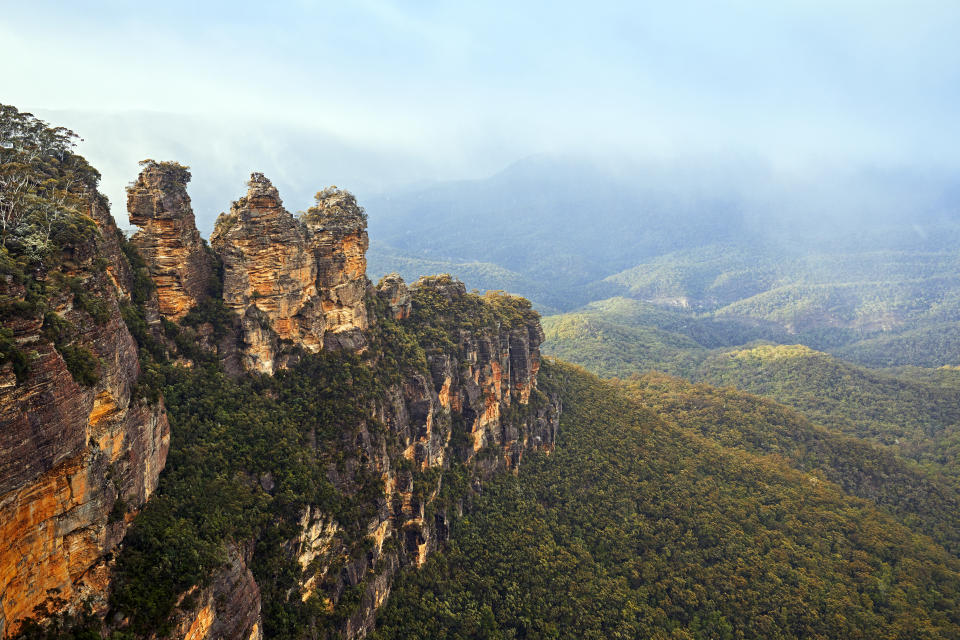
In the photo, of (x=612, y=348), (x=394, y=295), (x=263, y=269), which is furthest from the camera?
(x=612, y=348)

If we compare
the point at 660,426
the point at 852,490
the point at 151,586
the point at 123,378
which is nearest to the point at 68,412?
the point at 123,378

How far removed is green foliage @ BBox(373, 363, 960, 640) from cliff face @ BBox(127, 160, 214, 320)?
2767 centimetres

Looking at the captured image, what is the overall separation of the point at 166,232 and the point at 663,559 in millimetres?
55468

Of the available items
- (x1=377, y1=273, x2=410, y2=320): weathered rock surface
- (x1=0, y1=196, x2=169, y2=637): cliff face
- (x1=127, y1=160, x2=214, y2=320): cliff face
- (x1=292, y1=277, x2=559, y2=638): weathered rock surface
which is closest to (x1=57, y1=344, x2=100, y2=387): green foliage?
(x1=0, y1=196, x2=169, y2=637): cliff face

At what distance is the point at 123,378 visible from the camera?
2084 centimetres

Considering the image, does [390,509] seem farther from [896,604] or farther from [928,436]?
[928,436]

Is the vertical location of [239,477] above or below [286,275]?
below

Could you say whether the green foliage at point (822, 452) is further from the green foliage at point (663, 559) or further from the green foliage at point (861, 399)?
the green foliage at point (861, 399)

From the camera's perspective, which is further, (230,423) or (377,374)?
(377,374)

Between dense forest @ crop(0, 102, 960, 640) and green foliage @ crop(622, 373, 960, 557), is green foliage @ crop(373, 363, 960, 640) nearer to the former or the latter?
dense forest @ crop(0, 102, 960, 640)

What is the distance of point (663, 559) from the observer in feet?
168

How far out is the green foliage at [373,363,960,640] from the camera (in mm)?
41594

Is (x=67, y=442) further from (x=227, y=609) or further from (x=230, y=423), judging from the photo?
(x=230, y=423)

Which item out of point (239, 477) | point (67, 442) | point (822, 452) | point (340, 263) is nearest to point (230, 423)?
point (239, 477)
